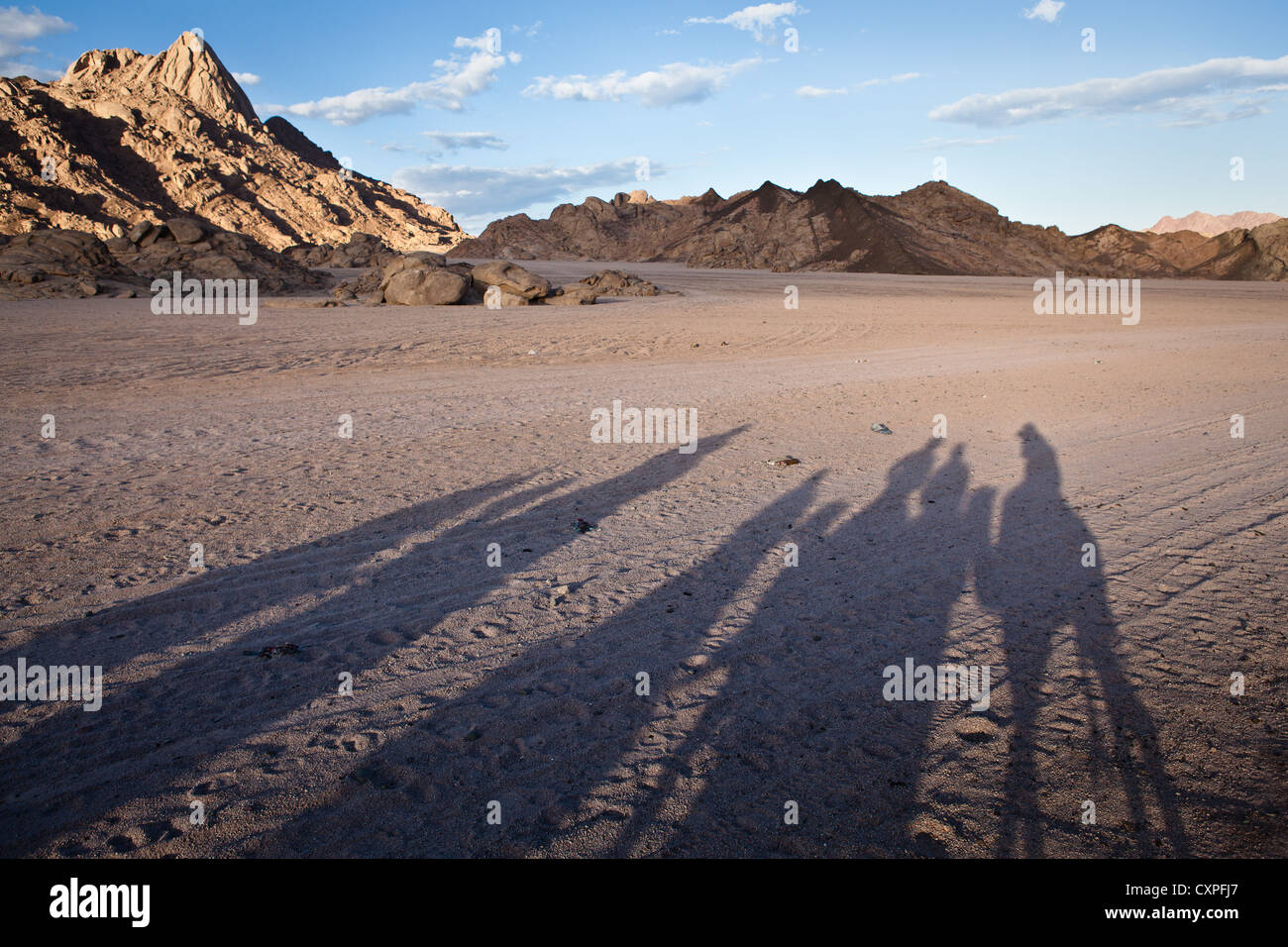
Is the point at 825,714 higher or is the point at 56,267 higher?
the point at 56,267

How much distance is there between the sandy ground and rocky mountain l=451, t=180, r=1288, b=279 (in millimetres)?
60445

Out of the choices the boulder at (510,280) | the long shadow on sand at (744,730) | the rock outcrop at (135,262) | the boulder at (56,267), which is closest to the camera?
the long shadow on sand at (744,730)

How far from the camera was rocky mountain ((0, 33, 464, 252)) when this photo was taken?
63906 millimetres

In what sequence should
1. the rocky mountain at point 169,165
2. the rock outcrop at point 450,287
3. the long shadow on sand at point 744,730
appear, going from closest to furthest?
the long shadow on sand at point 744,730 < the rock outcrop at point 450,287 < the rocky mountain at point 169,165

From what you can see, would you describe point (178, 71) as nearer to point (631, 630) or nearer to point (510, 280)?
point (510, 280)

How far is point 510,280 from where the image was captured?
2675cm

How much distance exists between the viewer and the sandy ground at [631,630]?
2.69 metres

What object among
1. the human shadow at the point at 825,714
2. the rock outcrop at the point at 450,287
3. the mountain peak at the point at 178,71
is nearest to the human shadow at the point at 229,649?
the human shadow at the point at 825,714

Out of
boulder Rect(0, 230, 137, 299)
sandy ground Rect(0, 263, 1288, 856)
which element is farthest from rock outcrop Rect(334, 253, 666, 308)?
sandy ground Rect(0, 263, 1288, 856)

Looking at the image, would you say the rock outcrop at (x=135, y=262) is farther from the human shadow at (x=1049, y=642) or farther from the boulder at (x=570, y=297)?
the human shadow at (x=1049, y=642)

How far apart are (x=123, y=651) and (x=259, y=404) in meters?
6.85

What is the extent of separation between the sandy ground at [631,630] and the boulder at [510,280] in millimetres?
17384

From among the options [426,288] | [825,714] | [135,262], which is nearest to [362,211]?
[135,262]

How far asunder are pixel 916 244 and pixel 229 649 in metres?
71.8
